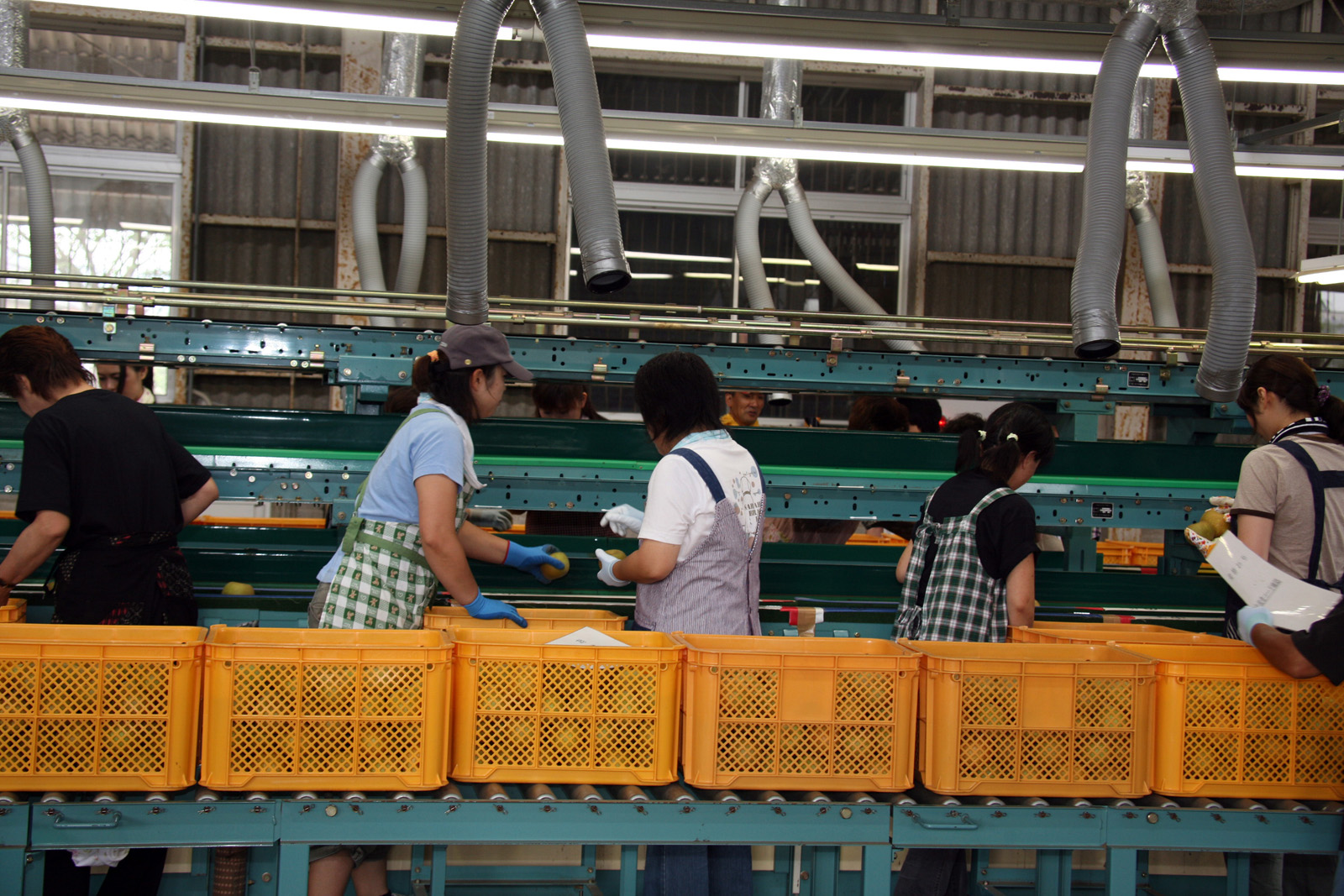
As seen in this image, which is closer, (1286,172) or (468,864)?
(468,864)

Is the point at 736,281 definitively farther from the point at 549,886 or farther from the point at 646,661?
the point at 646,661

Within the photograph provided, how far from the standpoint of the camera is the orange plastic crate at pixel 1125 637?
2.27 metres

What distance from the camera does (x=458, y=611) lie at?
2.52 metres

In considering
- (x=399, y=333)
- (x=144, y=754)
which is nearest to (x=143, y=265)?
(x=399, y=333)

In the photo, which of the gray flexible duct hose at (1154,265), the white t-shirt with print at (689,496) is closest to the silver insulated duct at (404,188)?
the white t-shirt with print at (689,496)

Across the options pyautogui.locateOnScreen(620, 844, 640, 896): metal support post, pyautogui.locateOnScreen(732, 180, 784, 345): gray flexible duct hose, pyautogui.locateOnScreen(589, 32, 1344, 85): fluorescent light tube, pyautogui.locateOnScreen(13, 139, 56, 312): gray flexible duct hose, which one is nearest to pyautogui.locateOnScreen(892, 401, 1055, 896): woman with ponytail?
pyautogui.locateOnScreen(620, 844, 640, 896): metal support post

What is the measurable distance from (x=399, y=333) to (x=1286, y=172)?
12.3 ft

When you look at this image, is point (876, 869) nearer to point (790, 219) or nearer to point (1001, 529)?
point (1001, 529)

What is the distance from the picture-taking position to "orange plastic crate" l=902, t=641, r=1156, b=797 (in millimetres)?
1816

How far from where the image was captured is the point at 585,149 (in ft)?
7.86

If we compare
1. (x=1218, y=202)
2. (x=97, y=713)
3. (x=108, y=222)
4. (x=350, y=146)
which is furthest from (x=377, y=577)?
(x=108, y=222)

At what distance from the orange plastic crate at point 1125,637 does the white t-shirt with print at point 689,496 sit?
789 mm

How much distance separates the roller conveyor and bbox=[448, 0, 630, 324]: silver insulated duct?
121 cm

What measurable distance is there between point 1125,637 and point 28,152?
21.5ft
